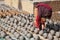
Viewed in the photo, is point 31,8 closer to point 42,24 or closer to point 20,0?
point 20,0

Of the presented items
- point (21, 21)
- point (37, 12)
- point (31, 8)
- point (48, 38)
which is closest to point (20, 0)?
point (31, 8)

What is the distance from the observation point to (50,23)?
294 cm

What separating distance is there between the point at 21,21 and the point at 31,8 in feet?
3.47

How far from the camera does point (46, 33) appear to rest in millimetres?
2475

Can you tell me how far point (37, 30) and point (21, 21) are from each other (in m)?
0.57

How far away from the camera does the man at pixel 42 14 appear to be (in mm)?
2527

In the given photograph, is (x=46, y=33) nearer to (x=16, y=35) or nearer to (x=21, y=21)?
(x=16, y=35)

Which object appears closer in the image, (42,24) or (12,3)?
(42,24)

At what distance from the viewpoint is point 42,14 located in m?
2.57

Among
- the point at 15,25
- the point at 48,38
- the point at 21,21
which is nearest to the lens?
the point at 48,38

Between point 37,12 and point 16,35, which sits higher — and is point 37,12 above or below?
above

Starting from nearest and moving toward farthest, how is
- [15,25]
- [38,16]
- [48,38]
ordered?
1. [48,38]
2. [38,16]
3. [15,25]

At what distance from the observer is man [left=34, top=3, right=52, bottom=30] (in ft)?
8.29

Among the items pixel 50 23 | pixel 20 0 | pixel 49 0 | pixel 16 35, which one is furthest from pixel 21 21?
pixel 20 0
